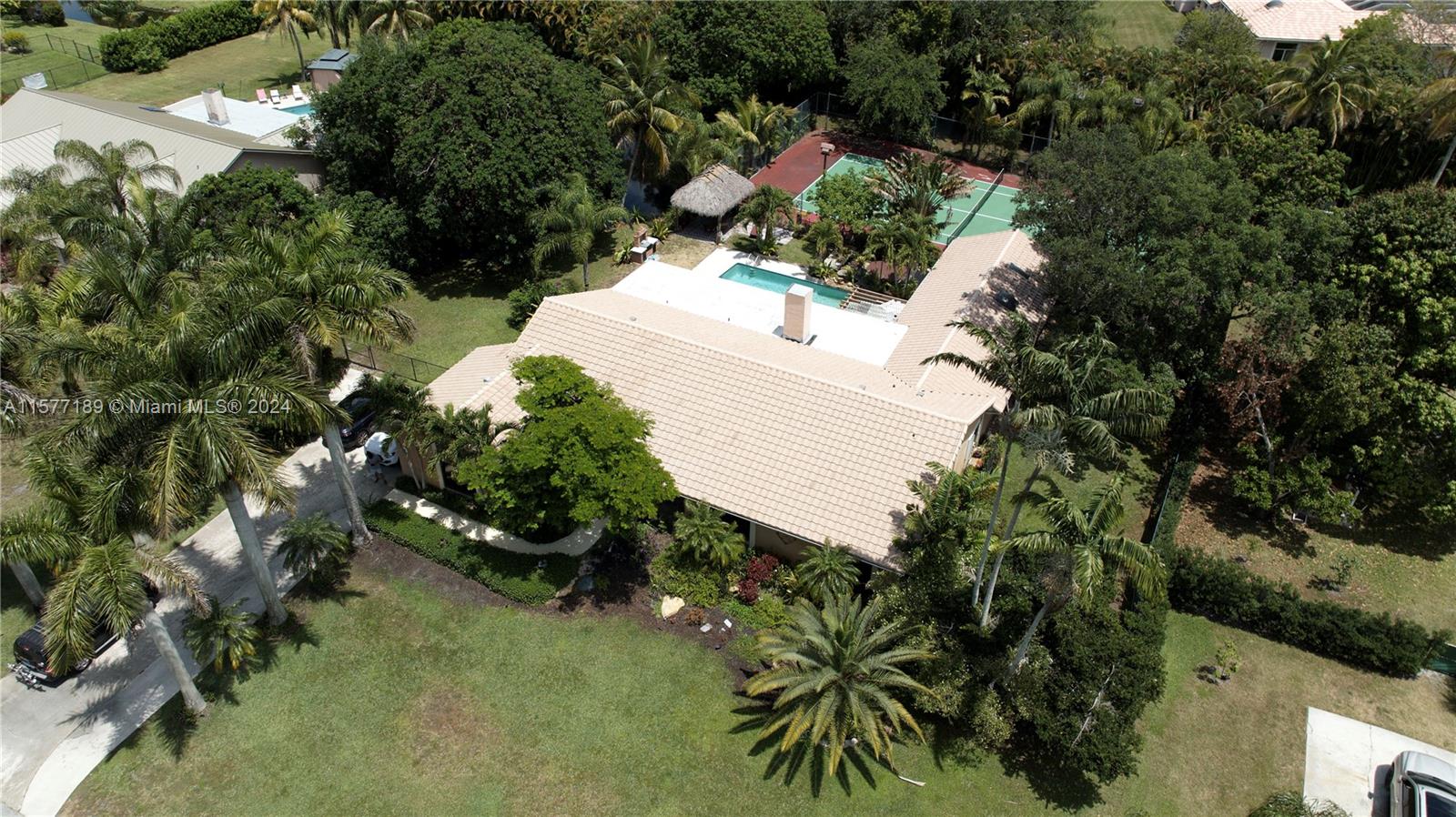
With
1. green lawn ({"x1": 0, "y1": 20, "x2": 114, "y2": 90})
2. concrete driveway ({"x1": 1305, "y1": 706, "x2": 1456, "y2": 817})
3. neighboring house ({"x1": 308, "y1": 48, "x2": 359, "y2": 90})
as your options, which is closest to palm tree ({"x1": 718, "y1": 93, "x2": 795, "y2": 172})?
neighboring house ({"x1": 308, "y1": 48, "x2": 359, "y2": 90})

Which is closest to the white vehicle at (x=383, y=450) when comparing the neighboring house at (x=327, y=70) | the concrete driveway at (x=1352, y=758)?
the concrete driveway at (x=1352, y=758)

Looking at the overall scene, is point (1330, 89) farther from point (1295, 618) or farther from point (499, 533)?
point (499, 533)

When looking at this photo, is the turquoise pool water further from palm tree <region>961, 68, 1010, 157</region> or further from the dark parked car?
palm tree <region>961, 68, 1010, 157</region>

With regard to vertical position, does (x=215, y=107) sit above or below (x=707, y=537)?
above

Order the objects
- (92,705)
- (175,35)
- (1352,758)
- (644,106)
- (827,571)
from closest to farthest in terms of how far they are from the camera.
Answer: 1. (92,705)
2. (1352,758)
3. (827,571)
4. (644,106)
5. (175,35)

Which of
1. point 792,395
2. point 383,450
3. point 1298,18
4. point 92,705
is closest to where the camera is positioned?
point 92,705

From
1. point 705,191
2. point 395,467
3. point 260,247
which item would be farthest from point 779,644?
point 705,191

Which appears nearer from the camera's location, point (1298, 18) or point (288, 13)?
point (288, 13)

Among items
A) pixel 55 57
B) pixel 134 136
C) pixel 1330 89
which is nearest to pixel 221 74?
pixel 55 57
